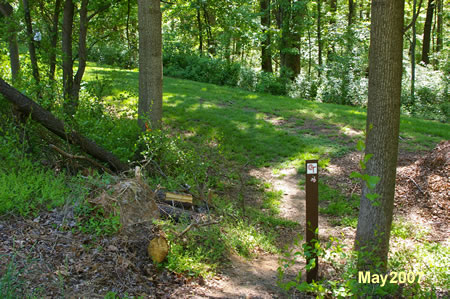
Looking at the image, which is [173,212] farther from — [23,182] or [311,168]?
[311,168]

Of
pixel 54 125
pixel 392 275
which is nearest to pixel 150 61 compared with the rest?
pixel 54 125

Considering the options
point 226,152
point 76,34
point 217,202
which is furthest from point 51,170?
point 76,34

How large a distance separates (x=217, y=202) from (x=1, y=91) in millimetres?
3977

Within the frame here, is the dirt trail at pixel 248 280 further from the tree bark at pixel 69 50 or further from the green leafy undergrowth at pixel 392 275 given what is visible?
the tree bark at pixel 69 50

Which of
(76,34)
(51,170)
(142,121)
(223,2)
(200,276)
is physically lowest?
(200,276)

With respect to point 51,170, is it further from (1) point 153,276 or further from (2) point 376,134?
(2) point 376,134

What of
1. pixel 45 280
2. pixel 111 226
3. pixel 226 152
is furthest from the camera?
pixel 226 152

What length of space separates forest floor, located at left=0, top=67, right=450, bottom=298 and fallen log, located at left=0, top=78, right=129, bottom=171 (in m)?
→ 0.58

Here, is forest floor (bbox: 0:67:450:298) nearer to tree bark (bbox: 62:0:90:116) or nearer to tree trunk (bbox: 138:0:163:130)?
tree trunk (bbox: 138:0:163:130)

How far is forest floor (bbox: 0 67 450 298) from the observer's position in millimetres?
4371

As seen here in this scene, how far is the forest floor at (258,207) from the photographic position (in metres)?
4.37

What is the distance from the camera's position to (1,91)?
6.41m

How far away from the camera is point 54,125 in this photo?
681 cm

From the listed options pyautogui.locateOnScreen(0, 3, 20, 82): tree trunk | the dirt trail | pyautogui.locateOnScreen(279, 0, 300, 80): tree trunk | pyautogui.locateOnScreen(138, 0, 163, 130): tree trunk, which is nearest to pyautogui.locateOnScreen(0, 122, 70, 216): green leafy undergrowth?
the dirt trail
